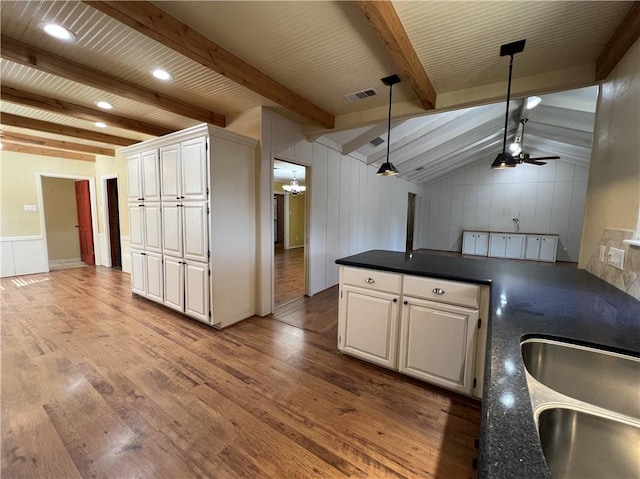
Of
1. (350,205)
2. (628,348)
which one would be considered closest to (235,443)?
(628,348)

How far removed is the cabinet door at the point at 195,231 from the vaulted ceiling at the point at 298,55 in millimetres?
1226

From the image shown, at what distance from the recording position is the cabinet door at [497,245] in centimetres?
829

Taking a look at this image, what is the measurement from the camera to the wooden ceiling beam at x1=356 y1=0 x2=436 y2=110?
1497 mm

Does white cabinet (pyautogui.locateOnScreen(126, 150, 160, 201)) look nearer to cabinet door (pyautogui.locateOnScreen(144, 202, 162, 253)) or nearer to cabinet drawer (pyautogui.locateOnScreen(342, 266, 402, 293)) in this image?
cabinet door (pyautogui.locateOnScreen(144, 202, 162, 253))

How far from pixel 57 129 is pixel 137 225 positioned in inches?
79.8

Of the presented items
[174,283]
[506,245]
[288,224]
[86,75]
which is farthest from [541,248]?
[86,75]

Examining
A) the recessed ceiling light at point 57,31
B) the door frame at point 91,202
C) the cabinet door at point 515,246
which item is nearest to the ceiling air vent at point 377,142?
the recessed ceiling light at point 57,31

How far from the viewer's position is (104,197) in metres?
5.95

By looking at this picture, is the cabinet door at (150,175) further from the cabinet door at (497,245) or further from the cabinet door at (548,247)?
the cabinet door at (548,247)

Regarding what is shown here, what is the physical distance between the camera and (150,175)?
11.2 ft

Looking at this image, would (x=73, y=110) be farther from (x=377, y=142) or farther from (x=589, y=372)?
(x=589, y=372)

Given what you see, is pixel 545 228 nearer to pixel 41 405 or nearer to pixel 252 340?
pixel 252 340

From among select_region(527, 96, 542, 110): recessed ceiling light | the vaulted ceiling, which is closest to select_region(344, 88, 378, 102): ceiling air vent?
the vaulted ceiling

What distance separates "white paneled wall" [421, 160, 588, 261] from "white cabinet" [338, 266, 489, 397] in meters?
8.41
